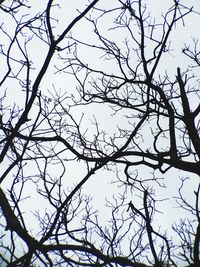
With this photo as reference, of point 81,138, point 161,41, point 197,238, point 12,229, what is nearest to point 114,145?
point 81,138

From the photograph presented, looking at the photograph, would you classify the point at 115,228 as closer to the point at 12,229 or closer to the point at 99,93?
the point at 99,93

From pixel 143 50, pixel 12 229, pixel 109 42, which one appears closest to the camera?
pixel 12 229

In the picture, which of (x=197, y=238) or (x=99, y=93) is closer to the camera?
(x=197, y=238)

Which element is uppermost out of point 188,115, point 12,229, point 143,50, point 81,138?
point 143,50

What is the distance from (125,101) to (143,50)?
3.57 ft

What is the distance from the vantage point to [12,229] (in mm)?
2430

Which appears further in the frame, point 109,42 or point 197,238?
point 109,42

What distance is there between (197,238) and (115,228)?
4637 millimetres

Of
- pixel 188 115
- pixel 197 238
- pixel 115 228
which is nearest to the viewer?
pixel 197 238

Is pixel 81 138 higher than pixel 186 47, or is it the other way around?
pixel 186 47

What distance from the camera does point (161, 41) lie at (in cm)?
430

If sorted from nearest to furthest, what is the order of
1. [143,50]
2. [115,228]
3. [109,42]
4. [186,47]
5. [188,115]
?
[188,115] < [143,50] < [109,42] < [186,47] < [115,228]

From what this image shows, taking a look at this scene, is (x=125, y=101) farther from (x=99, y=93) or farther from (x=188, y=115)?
(x=188, y=115)

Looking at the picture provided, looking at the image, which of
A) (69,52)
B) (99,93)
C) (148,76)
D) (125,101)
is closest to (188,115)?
(148,76)
